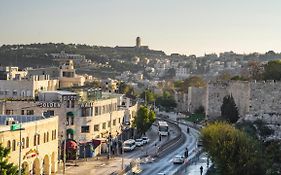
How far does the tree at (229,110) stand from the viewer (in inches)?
2602

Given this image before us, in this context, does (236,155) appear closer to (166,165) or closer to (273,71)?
(166,165)

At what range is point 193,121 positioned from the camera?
88.7m

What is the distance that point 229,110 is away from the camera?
6694cm

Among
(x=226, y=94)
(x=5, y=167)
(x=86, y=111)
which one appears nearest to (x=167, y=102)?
(x=226, y=94)

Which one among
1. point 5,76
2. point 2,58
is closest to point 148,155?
point 5,76

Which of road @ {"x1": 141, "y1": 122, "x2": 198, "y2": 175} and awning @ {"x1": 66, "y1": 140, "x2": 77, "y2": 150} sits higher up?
awning @ {"x1": 66, "y1": 140, "x2": 77, "y2": 150}

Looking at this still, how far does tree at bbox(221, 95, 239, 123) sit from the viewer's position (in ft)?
217

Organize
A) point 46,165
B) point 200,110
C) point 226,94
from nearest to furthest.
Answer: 1. point 46,165
2. point 226,94
3. point 200,110

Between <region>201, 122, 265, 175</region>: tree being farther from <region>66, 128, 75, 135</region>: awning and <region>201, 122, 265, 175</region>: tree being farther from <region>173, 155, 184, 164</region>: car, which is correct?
<region>66, 128, 75, 135</region>: awning

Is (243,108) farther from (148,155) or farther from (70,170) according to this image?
(70,170)

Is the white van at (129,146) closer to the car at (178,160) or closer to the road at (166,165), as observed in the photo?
the road at (166,165)

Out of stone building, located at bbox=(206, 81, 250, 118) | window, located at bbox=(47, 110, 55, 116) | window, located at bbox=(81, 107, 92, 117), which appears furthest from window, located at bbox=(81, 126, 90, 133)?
stone building, located at bbox=(206, 81, 250, 118)

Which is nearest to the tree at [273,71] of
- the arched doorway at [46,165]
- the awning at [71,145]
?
the awning at [71,145]

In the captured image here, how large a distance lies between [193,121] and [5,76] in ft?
99.9
